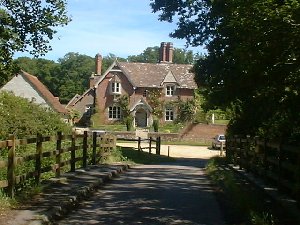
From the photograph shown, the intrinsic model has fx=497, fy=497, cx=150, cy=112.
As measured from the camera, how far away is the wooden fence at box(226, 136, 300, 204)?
30.2 feet

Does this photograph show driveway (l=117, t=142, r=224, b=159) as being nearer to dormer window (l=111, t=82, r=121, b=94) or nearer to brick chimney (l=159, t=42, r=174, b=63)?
dormer window (l=111, t=82, r=121, b=94)

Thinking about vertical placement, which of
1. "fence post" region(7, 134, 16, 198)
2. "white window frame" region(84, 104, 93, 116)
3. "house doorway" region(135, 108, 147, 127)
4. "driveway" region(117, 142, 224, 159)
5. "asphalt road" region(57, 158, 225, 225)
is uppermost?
"white window frame" region(84, 104, 93, 116)

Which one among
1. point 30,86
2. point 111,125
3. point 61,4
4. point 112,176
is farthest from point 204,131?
point 112,176

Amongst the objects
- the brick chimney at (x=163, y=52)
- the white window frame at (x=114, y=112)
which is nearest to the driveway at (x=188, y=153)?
the white window frame at (x=114, y=112)

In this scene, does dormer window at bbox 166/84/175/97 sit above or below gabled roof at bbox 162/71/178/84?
below

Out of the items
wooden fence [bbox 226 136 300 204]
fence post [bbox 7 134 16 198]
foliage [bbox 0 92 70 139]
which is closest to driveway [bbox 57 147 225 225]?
fence post [bbox 7 134 16 198]

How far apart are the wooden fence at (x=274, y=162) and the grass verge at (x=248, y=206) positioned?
431 millimetres

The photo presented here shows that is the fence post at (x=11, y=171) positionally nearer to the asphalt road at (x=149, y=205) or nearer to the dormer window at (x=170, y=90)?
the asphalt road at (x=149, y=205)

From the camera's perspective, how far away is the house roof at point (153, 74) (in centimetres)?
7181

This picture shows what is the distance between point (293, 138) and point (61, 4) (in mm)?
15542

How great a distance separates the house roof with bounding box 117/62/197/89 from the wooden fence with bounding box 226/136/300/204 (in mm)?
54037

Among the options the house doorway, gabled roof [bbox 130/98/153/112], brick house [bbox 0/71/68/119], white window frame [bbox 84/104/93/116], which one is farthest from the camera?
white window frame [bbox 84/104/93/116]

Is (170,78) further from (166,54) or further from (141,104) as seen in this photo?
(166,54)

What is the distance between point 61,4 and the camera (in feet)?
77.0
